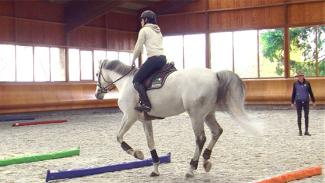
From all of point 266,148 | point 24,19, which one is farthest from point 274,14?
point 266,148

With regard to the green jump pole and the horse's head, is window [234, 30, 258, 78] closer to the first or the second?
the green jump pole

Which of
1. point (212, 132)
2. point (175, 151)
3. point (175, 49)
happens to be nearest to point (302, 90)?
point (175, 151)

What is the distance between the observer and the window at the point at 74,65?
76.8 feet

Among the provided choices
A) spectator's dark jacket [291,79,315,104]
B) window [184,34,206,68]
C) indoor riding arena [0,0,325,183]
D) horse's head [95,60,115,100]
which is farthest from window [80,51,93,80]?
horse's head [95,60,115,100]

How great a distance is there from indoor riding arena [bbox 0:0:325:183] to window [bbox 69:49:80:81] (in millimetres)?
55

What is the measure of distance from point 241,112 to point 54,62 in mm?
17367

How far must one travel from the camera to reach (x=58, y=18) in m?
23.0

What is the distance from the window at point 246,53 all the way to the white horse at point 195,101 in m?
18.5

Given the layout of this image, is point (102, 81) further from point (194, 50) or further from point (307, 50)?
point (194, 50)

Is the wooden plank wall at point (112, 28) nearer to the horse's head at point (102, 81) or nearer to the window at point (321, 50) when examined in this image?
the window at point (321, 50)

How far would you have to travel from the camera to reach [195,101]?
254 inches

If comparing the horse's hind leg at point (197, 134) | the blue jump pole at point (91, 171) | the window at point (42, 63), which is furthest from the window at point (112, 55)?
the horse's hind leg at point (197, 134)

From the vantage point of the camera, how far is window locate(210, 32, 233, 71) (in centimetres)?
2539

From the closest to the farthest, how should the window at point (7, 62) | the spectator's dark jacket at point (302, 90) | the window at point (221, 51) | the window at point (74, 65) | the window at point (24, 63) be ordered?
the spectator's dark jacket at point (302, 90)
the window at point (7, 62)
the window at point (24, 63)
the window at point (74, 65)
the window at point (221, 51)
